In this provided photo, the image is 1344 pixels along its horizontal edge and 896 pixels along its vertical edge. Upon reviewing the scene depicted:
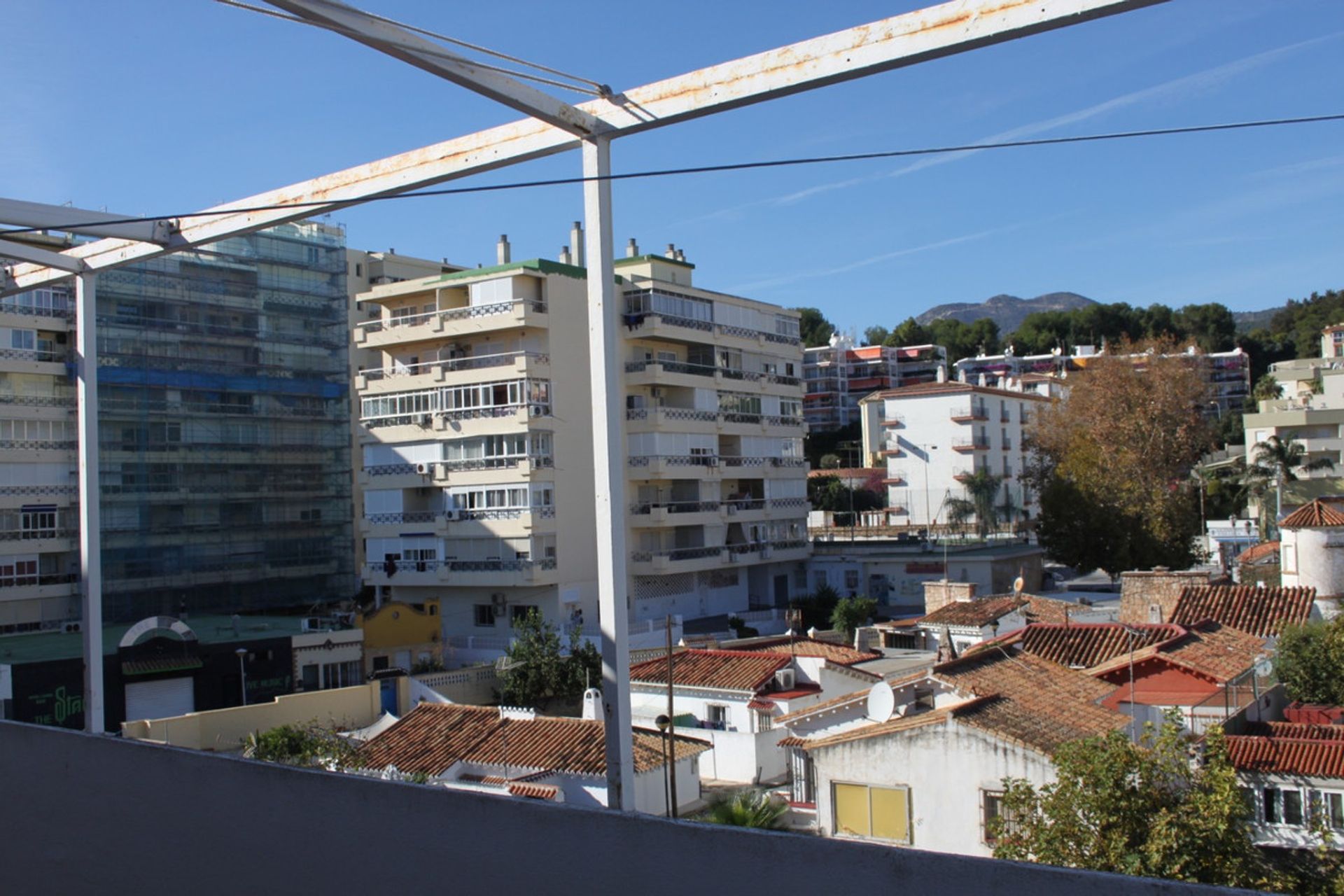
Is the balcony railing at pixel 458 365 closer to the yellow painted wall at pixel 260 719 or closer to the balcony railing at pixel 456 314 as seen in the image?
the balcony railing at pixel 456 314

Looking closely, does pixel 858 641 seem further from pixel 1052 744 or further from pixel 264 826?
pixel 264 826

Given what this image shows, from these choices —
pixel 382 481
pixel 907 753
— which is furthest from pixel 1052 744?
pixel 382 481

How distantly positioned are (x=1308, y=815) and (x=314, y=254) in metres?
33.2

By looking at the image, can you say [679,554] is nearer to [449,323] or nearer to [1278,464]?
[449,323]

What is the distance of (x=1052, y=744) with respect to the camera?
12883mm

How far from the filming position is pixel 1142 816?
968 centimetres

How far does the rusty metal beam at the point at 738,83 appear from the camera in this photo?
4832 mm

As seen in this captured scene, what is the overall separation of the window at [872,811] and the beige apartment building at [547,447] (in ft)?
67.0

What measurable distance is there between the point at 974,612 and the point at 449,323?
57.1 ft

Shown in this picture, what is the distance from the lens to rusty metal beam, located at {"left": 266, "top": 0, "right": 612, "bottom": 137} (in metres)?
5.30

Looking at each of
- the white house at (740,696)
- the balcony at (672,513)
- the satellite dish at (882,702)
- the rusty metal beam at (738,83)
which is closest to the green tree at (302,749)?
the white house at (740,696)

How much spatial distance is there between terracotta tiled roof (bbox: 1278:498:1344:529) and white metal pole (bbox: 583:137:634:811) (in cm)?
2212

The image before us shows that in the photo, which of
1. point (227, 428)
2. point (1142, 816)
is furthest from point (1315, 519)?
point (227, 428)

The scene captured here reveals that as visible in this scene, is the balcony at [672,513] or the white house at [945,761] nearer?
the white house at [945,761]
